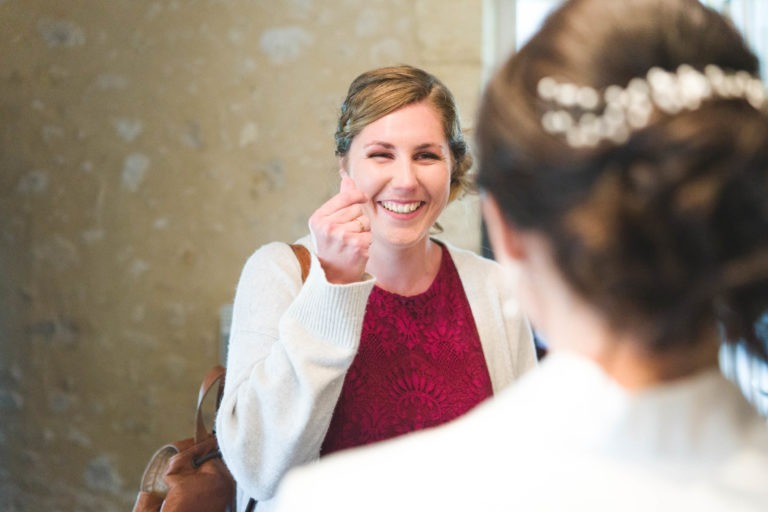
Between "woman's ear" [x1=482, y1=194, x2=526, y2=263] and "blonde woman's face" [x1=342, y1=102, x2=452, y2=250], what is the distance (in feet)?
3.10

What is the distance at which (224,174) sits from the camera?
3078 mm

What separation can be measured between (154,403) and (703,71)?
2.78m

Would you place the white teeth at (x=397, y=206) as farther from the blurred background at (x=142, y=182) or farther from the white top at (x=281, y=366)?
the blurred background at (x=142, y=182)

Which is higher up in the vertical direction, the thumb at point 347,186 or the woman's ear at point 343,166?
the woman's ear at point 343,166

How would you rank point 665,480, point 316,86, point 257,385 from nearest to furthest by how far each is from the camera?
point 665,480
point 257,385
point 316,86

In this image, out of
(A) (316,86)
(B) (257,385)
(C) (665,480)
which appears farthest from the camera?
(A) (316,86)

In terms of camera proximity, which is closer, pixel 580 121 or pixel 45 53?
pixel 580 121

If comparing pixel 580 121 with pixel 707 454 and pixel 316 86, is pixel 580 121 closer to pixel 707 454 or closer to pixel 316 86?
pixel 707 454

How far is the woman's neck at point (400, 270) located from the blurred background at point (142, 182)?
4.24ft

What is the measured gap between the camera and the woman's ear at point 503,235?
736mm

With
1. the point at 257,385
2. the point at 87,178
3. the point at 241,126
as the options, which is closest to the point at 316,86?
the point at 241,126

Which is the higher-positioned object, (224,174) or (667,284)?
(224,174)

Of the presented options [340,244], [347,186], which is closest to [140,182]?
[347,186]

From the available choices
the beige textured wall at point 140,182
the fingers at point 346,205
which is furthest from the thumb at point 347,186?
the beige textured wall at point 140,182
